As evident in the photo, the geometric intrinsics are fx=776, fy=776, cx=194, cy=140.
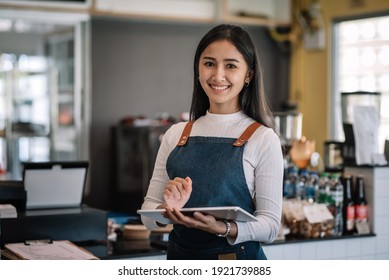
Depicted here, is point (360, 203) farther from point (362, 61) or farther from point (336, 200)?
point (362, 61)

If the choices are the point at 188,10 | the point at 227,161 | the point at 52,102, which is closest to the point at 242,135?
the point at 227,161

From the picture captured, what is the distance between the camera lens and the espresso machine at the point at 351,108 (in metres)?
3.69

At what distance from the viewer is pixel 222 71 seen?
185 centimetres

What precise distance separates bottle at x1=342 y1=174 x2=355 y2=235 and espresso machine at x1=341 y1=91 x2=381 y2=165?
7.7 inches

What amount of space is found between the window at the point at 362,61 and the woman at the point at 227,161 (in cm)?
387

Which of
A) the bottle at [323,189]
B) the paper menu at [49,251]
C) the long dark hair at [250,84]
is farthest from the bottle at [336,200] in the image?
the long dark hair at [250,84]

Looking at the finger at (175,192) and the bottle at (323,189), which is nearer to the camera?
the finger at (175,192)

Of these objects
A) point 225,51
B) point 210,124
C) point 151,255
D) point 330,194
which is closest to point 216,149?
point 210,124

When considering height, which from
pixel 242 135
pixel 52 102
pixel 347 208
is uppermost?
pixel 52 102

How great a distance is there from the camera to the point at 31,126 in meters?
6.09

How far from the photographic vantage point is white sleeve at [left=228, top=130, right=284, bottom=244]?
179cm

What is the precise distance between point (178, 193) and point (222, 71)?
1.04ft

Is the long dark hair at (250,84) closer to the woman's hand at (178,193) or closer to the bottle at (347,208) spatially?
the woman's hand at (178,193)

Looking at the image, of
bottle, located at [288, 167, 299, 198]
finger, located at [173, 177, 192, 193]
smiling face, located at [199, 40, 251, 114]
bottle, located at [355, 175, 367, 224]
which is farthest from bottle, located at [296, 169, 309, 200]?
finger, located at [173, 177, 192, 193]
